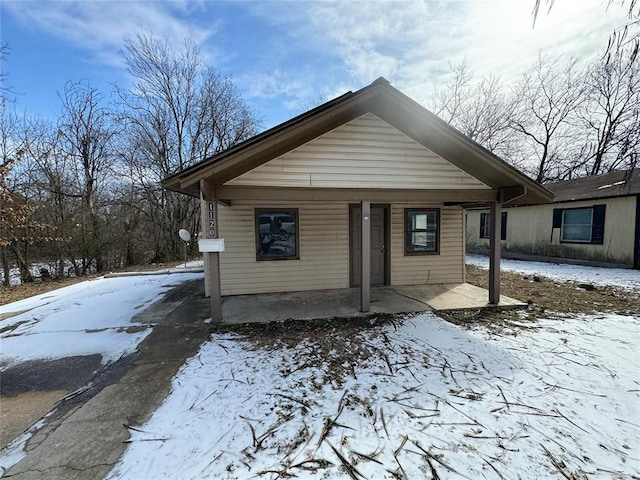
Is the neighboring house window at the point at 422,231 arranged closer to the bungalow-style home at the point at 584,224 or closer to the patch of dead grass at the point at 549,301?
the patch of dead grass at the point at 549,301

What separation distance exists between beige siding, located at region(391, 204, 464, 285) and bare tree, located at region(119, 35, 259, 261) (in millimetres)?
12996

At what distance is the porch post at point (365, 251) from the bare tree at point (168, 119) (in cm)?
1349

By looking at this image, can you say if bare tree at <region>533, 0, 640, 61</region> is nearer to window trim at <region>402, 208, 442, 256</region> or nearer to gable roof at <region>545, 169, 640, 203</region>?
window trim at <region>402, 208, 442, 256</region>

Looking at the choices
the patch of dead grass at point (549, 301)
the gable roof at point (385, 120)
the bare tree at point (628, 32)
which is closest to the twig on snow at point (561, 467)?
the patch of dead grass at point (549, 301)

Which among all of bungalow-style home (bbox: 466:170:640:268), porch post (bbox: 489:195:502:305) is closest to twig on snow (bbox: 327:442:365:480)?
porch post (bbox: 489:195:502:305)

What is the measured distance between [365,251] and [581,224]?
37.6ft

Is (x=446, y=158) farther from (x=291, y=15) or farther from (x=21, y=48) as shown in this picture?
(x=21, y=48)

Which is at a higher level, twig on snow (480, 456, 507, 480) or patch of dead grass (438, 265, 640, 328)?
patch of dead grass (438, 265, 640, 328)

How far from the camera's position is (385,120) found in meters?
5.12

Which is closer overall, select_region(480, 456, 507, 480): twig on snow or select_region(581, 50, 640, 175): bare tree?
select_region(480, 456, 507, 480): twig on snow

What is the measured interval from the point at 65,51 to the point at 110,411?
12.0 m

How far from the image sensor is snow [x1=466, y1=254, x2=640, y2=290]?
302 inches

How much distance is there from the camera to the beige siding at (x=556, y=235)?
31.8 ft

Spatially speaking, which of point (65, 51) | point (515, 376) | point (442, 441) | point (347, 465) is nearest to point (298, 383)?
point (347, 465)
